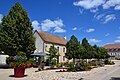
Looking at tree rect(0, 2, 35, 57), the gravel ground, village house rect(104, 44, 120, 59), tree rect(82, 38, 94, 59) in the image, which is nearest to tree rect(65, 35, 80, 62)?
tree rect(82, 38, 94, 59)

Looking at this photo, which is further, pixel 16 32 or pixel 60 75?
pixel 16 32

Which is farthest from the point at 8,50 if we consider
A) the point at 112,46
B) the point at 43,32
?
the point at 112,46

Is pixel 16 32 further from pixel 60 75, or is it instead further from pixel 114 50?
pixel 114 50

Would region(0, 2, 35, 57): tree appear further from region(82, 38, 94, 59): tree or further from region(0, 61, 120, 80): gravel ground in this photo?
region(82, 38, 94, 59): tree

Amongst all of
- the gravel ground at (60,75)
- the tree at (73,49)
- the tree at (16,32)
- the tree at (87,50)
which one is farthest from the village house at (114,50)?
the gravel ground at (60,75)

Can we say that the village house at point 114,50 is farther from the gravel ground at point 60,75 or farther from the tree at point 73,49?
the gravel ground at point 60,75

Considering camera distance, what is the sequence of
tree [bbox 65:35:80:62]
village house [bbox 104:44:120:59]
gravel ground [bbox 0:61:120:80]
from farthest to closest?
village house [bbox 104:44:120:59] → tree [bbox 65:35:80:62] → gravel ground [bbox 0:61:120:80]

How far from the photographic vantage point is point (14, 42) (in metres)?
32.9

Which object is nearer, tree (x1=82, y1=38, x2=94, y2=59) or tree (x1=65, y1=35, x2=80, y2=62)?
tree (x1=65, y1=35, x2=80, y2=62)

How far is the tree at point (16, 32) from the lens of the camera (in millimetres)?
32844

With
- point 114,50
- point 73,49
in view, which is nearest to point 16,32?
point 73,49

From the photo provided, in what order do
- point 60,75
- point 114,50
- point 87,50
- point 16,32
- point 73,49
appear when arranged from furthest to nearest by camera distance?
1. point 114,50
2. point 87,50
3. point 73,49
4. point 16,32
5. point 60,75

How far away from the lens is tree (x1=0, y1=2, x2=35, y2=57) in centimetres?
3284

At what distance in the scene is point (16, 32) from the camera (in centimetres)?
3316
